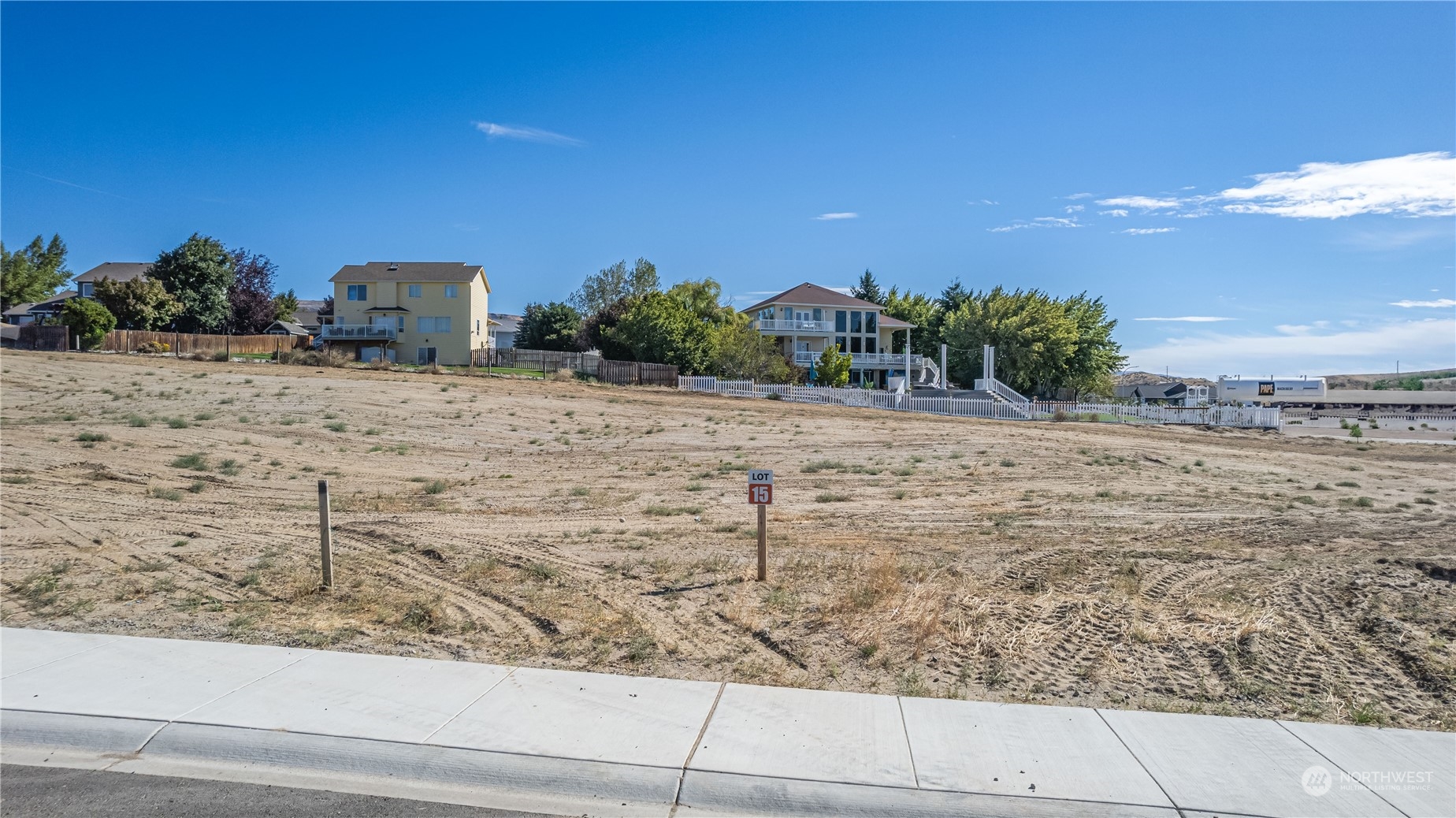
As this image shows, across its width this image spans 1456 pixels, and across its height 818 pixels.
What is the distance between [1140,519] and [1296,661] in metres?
8.30

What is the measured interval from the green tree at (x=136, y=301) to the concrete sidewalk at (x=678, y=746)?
58.0 m

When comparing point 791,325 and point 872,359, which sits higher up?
point 791,325

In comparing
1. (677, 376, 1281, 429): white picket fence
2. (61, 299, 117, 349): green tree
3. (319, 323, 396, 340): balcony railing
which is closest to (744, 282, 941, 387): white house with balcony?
(677, 376, 1281, 429): white picket fence

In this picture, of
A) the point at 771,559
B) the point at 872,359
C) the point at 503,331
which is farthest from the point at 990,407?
the point at 503,331

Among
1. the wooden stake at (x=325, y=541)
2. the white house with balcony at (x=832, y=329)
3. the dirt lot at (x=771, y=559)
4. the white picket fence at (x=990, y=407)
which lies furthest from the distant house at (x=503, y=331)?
the wooden stake at (x=325, y=541)

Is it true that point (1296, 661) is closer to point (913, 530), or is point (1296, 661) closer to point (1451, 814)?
point (1451, 814)

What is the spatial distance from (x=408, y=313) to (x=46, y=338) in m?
20.9

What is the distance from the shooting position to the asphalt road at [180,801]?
5.14 meters

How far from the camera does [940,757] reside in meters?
5.82

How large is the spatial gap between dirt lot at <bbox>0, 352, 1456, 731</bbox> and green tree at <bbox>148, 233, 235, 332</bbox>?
37.4 meters

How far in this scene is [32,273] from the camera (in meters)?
A: 87.8

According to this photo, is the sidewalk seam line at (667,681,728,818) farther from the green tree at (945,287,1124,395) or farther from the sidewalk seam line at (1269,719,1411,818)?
the green tree at (945,287,1124,395)

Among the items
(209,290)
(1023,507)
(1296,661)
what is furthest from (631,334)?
(1296,661)

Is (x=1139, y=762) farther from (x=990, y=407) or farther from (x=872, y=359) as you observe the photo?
(x=872, y=359)
